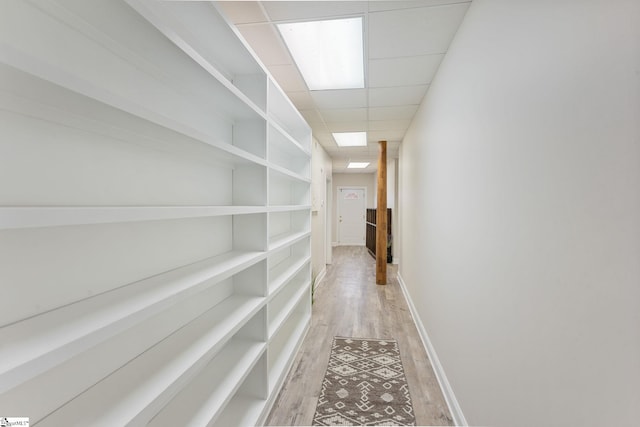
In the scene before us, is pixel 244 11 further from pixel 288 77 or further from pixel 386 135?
pixel 386 135

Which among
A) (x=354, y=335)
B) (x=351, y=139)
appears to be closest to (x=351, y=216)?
(x=351, y=139)

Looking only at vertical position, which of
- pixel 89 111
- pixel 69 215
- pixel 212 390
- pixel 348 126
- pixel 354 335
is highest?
pixel 348 126

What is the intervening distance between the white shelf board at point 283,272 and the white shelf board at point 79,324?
0.88 metres

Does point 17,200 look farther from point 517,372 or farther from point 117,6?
point 517,372

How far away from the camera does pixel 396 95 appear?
2877mm

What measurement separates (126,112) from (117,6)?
0.44 metres

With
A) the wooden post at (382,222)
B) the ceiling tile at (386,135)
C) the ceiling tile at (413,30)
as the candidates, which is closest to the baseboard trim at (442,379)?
the wooden post at (382,222)

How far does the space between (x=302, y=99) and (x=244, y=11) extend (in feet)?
4.59

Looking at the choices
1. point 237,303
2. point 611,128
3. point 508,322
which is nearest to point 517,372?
point 508,322

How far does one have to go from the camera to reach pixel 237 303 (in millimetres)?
1688

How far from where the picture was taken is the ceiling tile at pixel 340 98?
110 inches

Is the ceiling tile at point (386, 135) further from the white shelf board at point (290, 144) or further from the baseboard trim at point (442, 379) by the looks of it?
the baseboard trim at point (442, 379)

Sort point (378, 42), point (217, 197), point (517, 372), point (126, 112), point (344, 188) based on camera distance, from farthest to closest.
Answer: point (344, 188) < point (378, 42) < point (217, 197) < point (517, 372) < point (126, 112)

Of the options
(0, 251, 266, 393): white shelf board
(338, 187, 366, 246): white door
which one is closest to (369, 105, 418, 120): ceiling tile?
(0, 251, 266, 393): white shelf board
